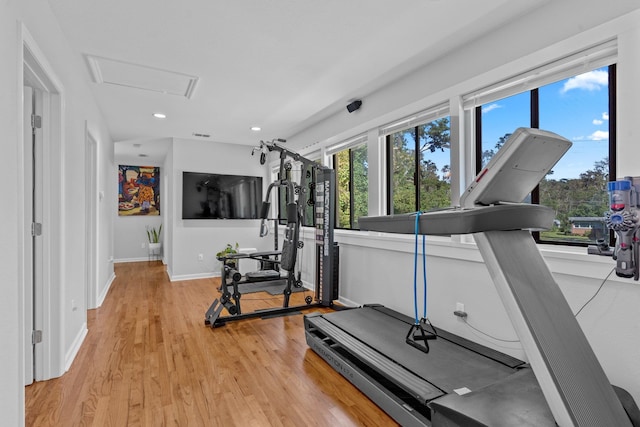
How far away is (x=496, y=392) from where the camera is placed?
158 cm

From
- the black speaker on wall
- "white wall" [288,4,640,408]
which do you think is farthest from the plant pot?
the black speaker on wall

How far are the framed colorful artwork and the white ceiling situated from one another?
427 cm

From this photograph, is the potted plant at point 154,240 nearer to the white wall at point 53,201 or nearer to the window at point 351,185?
the white wall at point 53,201

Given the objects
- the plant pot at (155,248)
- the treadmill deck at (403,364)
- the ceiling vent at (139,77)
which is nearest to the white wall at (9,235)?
the ceiling vent at (139,77)

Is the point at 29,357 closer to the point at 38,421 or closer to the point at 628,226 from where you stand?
the point at 38,421

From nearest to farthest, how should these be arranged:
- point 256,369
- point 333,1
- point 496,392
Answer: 1. point 496,392
2. point 333,1
3. point 256,369

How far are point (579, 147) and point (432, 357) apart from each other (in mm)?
1605

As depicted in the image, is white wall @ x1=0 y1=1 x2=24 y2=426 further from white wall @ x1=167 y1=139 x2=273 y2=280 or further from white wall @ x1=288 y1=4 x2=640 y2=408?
white wall @ x1=167 y1=139 x2=273 y2=280

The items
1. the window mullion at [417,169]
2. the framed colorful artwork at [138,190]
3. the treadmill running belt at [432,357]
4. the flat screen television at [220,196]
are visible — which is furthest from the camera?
the framed colorful artwork at [138,190]

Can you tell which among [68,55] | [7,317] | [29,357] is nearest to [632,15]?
[7,317]

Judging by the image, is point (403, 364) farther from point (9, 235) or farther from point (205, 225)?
point (205, 225)

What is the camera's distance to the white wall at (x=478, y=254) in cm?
168

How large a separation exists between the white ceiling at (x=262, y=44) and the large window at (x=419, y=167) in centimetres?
59

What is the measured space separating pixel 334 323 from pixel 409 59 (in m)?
2.34
